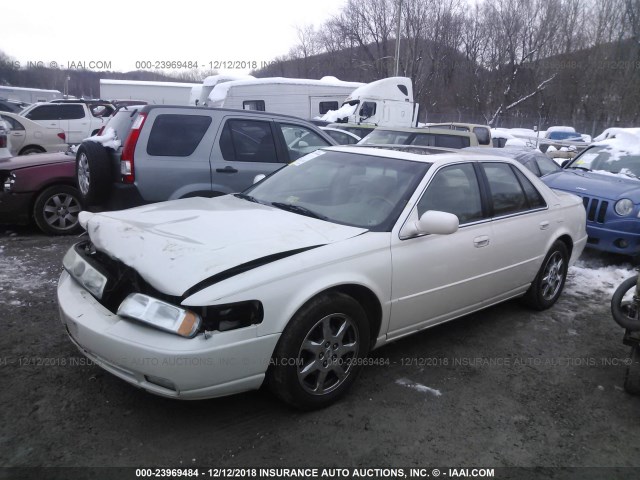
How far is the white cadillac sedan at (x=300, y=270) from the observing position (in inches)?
101

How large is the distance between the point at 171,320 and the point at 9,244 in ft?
15.6

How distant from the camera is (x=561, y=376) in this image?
12.1 ft

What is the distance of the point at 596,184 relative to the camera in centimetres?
702

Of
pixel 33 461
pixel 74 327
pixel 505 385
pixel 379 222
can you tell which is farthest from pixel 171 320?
pixel 505 385

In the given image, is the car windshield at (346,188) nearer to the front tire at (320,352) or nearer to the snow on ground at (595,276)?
the front tire at (320,352)

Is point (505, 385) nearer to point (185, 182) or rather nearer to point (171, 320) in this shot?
point (171, 320)

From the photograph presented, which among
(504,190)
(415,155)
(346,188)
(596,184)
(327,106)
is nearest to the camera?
(346,188)

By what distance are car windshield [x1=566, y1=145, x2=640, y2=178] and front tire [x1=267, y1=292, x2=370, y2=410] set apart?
6.31 m

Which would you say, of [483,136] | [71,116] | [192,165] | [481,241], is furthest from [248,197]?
[71,116]

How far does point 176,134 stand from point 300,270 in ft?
12.0

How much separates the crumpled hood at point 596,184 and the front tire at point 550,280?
221 cm

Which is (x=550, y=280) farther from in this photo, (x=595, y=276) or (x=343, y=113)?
(x=343, y=113)

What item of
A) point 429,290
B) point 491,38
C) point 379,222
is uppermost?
point 491,38

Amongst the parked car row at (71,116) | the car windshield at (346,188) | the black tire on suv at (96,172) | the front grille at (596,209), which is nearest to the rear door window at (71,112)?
the parked car row at (71,116)
